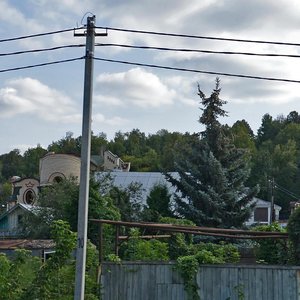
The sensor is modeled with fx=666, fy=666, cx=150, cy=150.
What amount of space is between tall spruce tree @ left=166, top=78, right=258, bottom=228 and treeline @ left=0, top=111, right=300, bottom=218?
30569mm

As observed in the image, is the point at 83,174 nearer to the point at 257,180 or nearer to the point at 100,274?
the point at 100,274

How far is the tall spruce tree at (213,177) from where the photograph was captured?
31.6m

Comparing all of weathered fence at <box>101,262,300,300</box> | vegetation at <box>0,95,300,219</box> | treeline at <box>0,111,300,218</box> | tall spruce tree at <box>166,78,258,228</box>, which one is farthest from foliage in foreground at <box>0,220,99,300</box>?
treeline at <box>0,111,300,218</box>

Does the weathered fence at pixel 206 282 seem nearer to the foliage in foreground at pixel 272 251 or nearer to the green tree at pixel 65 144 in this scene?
the foliage in foreground at pixel 272 251

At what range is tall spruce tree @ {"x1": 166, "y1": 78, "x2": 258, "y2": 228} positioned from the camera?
31578 millimetres

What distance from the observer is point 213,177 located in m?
32.0

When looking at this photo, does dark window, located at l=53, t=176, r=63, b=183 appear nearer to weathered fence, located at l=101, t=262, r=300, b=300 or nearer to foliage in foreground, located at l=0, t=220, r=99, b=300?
foliage in foreground, located at l=0, t=220, r=99, b=300

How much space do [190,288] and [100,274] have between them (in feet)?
5.90

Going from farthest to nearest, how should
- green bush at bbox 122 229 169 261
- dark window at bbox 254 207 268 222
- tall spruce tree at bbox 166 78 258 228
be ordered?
dark window at bbox 254 207 268 222
tall spruce tree at bbox 166 78 258 228
green bush at bbox 122 229 169 261

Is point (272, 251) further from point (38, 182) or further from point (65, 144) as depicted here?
point (65, 144)

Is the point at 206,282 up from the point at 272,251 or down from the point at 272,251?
down

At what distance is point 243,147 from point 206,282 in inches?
2570

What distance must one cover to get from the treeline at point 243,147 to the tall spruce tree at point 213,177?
3057 centimetres

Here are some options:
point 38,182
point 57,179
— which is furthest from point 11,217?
point 38,182
